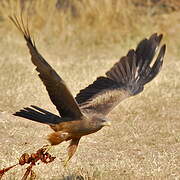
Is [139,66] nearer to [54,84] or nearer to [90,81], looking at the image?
[54,84]

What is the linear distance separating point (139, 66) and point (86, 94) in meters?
0.87

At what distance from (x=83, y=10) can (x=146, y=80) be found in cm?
679

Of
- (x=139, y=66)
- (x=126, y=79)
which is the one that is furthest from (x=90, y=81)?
(x=126, y=79)

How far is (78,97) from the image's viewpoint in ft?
21.6

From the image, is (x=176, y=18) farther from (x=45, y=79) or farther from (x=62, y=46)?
(x=45, y=79)

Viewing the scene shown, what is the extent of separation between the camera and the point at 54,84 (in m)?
5.34

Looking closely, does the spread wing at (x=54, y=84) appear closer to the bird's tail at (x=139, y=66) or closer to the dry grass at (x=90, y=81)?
the dry grass at (x=90, y=81)

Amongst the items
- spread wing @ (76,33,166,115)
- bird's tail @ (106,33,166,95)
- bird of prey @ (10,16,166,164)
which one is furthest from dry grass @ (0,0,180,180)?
bird's tail @ (106,33,166,95)

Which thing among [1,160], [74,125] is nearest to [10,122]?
[1,160]

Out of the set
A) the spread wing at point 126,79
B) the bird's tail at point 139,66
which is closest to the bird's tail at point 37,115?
the spread wing at point 126,79

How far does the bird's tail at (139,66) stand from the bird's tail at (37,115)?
161cm

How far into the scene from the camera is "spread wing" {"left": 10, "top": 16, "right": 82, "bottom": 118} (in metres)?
5.07

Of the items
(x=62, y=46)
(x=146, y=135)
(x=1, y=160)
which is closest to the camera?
(x=1, y=160)

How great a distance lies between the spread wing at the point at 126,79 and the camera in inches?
257
